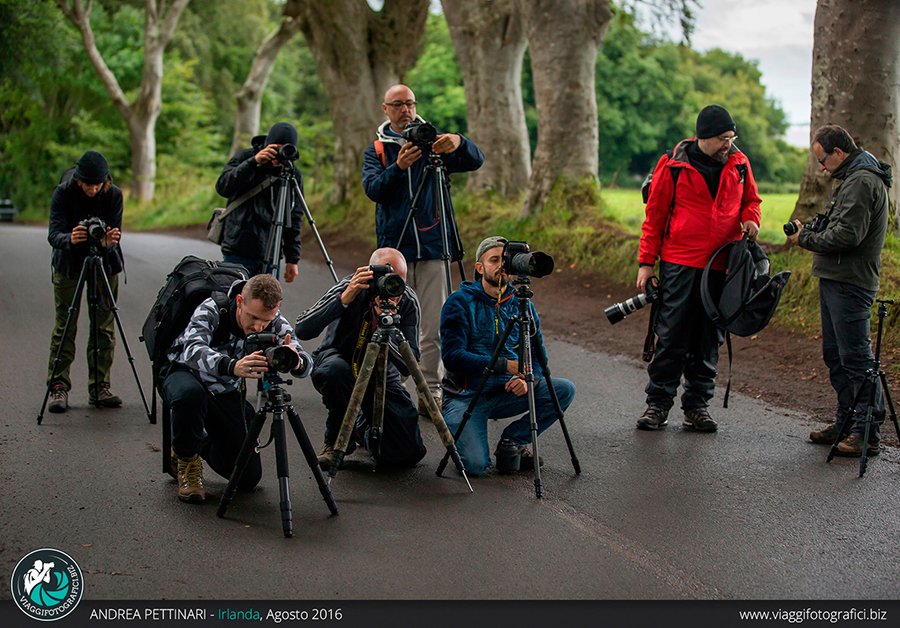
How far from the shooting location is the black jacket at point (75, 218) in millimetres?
7023

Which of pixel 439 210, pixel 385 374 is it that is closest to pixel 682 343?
pixel 439 210

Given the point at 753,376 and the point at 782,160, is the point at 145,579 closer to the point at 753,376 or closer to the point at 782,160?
the point at 753,376

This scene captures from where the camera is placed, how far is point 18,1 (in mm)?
16562

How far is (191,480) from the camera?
504 centimetres

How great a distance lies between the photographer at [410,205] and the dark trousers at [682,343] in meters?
1.70

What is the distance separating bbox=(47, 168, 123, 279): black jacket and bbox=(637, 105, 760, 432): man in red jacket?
4.26 meters

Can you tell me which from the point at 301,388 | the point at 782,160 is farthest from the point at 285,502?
the point at 782,160

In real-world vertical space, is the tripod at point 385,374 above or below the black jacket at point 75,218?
below

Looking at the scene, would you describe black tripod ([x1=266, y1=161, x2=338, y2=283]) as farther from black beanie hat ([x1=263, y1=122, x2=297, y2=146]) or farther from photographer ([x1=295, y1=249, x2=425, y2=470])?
photographer ([x1=295, y1=249, x2=425, y2=470])

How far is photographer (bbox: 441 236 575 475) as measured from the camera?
569 cm

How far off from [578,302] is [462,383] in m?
5.86

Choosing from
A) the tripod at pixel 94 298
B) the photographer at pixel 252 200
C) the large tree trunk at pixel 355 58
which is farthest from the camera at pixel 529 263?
the large tree trunk at pixel 355 58

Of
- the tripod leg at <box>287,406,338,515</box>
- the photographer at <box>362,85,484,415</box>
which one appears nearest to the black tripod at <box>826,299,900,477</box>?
the photographer at <box>362,85,484,415</box>

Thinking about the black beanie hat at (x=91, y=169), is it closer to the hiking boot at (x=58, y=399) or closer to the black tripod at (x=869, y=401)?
the hiking boot at (x=58, y=399)
